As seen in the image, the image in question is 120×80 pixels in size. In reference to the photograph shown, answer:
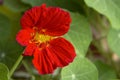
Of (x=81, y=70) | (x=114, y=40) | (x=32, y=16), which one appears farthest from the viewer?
(x=114, y=40)

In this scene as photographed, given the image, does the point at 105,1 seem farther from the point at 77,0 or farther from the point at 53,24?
the point at 53,24

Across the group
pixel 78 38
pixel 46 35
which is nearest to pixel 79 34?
pixel 78 38

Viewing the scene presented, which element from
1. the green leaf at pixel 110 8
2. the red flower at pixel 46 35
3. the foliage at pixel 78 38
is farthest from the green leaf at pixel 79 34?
the red flower at pixel 46 35

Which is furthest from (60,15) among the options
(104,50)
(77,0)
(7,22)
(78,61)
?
(104,50)

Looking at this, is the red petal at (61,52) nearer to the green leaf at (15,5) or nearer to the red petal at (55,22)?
the red petal at (55,22)

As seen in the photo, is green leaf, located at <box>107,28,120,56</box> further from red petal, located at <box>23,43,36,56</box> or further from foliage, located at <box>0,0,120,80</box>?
red petal, located at <box>23,43,36,56</box>

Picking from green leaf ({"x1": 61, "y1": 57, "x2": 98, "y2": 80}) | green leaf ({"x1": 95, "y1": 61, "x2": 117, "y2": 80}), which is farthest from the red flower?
green leaf ({"x1": 95, "y1": 61, "x2": 117, "y2": 80})

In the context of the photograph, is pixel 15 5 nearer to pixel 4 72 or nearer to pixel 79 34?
pixel 79 34
